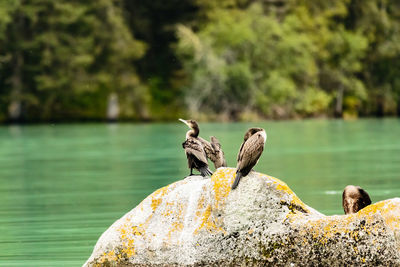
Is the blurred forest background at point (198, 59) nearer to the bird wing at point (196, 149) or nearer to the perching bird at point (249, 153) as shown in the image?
the bird wing at point (196, 149)

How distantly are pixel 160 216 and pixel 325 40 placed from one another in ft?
202

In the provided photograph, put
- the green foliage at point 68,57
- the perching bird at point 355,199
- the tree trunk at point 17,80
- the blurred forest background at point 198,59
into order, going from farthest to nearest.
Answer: the green foliage at point 68,57 → the blurred forest background at point 198,59 → the tree trunk at point 17,80 → the perching bird at point 355,199

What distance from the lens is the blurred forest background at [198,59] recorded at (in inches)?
2413

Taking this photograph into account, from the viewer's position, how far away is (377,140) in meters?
35.8

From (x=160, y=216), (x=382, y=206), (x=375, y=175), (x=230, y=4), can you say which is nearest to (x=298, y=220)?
(x=382, y=206)

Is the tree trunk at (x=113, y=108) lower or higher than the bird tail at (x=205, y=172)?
lower

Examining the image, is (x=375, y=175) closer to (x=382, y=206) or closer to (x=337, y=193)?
(x=337, y=193)

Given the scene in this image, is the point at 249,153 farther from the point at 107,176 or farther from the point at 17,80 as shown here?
the point at 17,80

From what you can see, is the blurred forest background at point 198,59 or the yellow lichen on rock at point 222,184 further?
the blurred forest background at point 198,59

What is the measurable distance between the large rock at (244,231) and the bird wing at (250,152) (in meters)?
0.13

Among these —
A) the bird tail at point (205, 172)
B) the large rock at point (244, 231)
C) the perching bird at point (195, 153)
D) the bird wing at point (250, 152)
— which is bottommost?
the large rock at point (244, 231)

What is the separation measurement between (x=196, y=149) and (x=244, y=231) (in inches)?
59.7

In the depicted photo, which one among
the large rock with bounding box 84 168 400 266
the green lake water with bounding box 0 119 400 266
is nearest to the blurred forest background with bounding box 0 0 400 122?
the green lake water with bounding box 0 119 400 266

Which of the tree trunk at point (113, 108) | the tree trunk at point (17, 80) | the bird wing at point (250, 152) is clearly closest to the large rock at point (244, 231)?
the bird wing at point (250, 152)
